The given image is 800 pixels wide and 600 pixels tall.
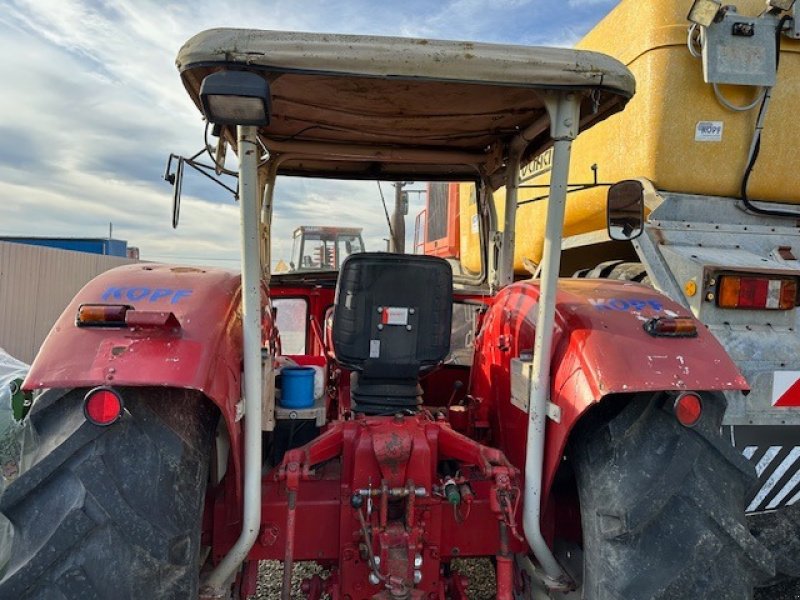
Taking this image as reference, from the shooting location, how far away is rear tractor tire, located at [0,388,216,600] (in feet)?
5.07

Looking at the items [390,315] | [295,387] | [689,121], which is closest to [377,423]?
[295,387]

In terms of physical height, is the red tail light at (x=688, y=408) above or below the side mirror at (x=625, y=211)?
below

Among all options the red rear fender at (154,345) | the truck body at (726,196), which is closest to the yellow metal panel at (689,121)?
the truck body at (726,196)

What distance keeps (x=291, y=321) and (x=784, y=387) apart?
2525 millimetres

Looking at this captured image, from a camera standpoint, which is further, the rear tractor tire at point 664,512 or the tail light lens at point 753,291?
the tail light lens at point 753,291

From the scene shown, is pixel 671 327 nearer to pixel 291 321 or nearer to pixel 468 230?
pixel 291 321

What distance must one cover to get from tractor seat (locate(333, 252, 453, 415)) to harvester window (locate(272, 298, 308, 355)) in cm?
115

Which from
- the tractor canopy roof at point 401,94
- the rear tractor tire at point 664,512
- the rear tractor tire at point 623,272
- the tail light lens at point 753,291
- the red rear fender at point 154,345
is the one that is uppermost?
the tractor canopy roof at point 401,94

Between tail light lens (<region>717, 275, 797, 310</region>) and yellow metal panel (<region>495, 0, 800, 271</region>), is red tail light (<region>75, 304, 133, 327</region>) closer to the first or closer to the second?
tail light lens (<region>717, 275, 797, 310</region>)

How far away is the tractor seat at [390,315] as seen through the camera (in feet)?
8.05

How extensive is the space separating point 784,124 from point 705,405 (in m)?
2.14

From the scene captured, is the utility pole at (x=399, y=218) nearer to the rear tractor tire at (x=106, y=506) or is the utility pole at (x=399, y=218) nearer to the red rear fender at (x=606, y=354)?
the red rear fender at (x=606, y=354)

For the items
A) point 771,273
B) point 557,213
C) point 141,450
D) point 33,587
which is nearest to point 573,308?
point 557,213

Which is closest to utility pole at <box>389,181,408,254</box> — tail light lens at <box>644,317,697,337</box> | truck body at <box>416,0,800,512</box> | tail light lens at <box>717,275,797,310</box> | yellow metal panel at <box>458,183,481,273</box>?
truck body at <box>416,0,800,512</box>
